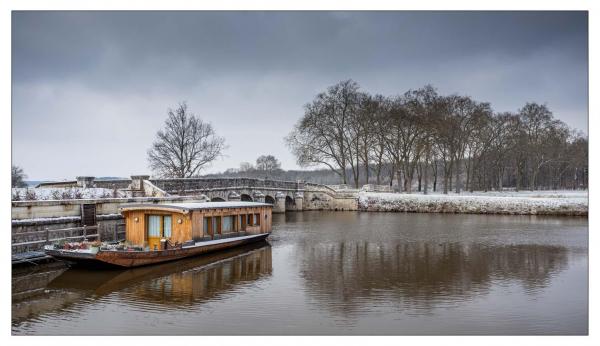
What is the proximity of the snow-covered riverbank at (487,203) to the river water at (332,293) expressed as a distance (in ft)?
59.7

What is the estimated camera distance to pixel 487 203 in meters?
45.6

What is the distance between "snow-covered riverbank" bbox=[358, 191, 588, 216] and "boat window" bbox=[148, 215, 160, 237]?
32.0 m

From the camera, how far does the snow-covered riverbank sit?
41.9 meters

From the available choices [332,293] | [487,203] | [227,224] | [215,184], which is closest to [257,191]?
[215,184]

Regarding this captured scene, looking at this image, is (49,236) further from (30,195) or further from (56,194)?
(56,194)

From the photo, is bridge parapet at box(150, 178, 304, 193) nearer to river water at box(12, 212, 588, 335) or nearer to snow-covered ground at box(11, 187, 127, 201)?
snow-covered ground at box(11, 187, 127, 201)

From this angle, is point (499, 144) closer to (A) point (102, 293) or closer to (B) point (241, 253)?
(B) point (241, 253)

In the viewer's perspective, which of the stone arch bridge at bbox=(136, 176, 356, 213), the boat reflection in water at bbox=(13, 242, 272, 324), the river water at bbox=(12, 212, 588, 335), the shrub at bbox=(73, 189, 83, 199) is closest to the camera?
the river water at bbox=(12, 212, 588, 335)

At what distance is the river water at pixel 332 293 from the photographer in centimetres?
1196

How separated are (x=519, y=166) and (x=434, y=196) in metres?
15.0

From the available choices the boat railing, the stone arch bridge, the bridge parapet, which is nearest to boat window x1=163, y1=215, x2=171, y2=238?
the boat railing

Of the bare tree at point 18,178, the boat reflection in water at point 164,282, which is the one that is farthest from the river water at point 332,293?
the bare tree at point 18,178

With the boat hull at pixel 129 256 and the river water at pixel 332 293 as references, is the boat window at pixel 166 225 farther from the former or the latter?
the river water at pixel 332 293

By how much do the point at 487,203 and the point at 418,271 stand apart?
3036 cm
